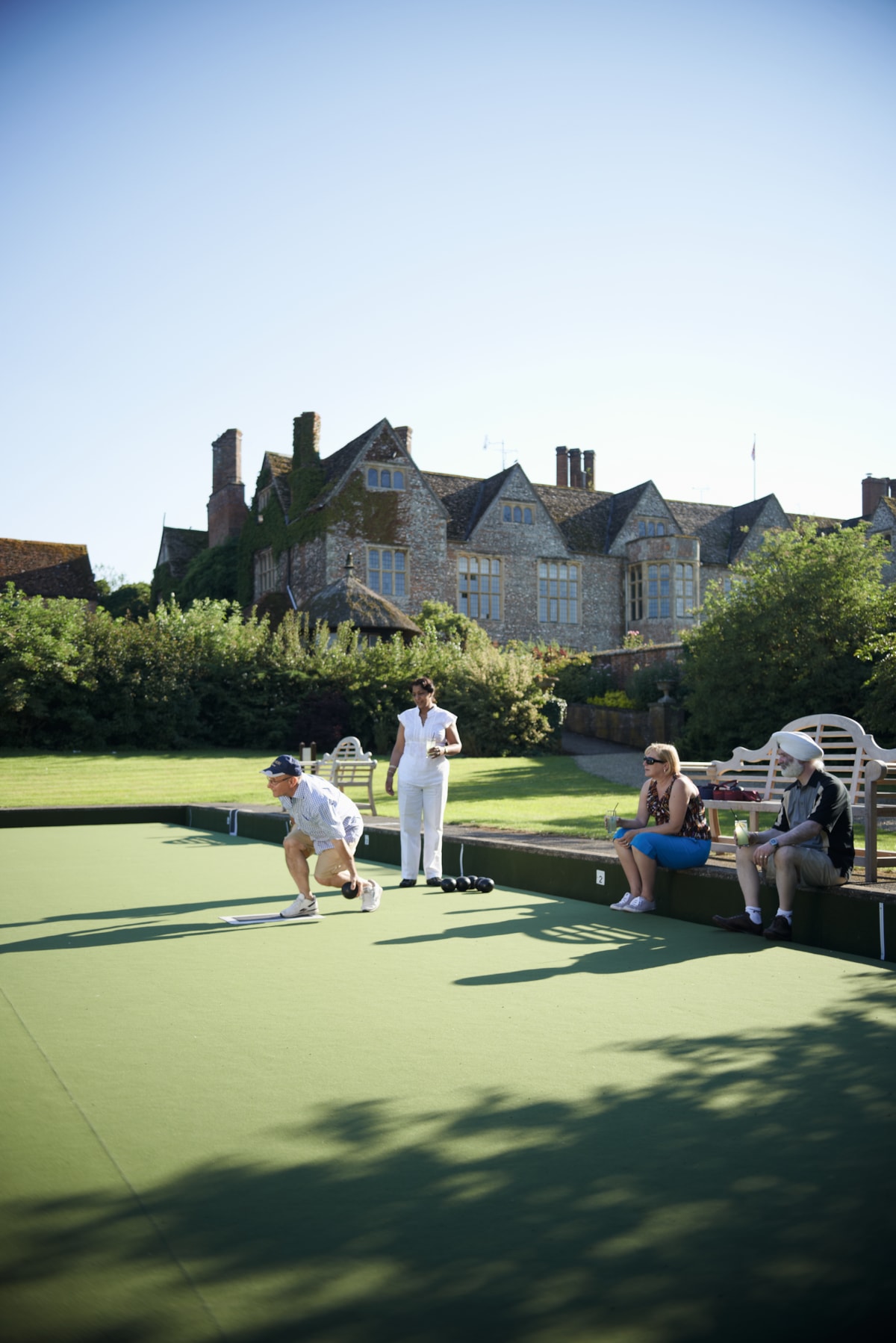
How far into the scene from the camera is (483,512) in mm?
42125

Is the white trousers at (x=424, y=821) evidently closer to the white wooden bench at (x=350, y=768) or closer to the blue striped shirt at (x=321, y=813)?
the blue striped shirt at (x=321, y=813)

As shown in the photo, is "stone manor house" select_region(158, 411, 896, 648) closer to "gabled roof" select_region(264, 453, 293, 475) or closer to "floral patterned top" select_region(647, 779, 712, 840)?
"gabled roof" select_region(264, 453, 293, 475)

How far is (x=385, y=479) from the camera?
38844mm

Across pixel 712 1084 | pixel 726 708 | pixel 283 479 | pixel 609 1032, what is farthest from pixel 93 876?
pixel 283 479

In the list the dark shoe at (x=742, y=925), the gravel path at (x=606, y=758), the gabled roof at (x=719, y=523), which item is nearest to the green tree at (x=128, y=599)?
the gabled roof at (x=719, y=523)

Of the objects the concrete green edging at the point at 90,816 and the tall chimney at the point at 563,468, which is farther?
the tall chimney at the point at 563,468

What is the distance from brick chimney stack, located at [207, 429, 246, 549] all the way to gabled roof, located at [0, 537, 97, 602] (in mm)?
5478

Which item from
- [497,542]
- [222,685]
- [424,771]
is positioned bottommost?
[424,771]

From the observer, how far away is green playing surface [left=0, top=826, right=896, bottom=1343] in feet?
8.16

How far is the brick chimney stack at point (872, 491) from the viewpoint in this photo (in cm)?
5091

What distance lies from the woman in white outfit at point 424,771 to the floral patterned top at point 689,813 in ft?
5.83

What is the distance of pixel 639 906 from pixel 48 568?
132 ft

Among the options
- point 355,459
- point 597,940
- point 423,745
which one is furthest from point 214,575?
point 597,940

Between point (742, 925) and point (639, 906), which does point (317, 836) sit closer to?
point (639, 906)
